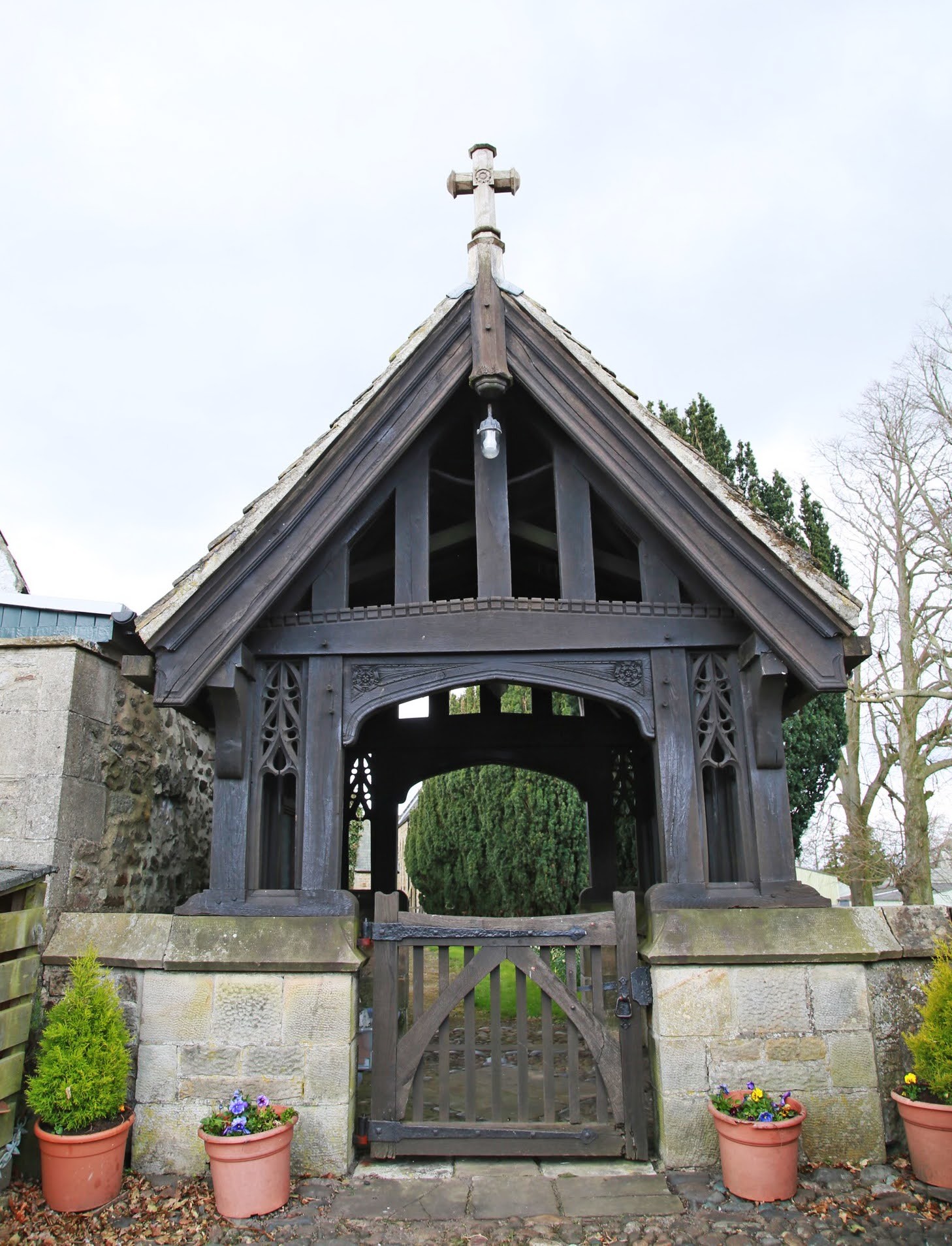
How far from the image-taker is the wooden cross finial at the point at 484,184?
533 cm

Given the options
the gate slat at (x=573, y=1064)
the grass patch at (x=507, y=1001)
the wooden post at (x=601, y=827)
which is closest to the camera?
the gate slat at (x=573, y=1064)

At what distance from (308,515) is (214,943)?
86.9 inches

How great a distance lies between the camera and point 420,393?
5039mm

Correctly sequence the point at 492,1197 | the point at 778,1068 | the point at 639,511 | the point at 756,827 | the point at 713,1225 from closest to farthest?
the point at 713,1225 < the point at 492,1197 < the point at 778,1068 < the point at 756,827 < the point at 639,511

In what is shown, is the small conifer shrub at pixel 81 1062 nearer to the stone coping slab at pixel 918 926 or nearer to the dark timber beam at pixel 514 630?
the dark timber beam at pixel 514 630

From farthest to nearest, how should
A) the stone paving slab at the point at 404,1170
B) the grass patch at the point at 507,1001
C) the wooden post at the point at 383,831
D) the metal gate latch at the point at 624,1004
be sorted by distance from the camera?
the grass patch at the point at 507,1001, the wooden post at the point at 383,831, the metal gate latch at the point at 624,1004, the stone paving slab at the point at 404,1170

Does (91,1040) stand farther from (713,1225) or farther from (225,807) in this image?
(713,1225)

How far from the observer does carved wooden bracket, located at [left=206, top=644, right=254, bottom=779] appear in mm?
4797

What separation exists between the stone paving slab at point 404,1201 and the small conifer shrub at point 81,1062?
1140mm

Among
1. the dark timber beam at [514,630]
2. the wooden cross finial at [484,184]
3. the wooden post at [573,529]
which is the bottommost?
the dark timber beam at [514,630]

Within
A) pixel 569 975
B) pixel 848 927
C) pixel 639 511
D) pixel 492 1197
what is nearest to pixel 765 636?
pixel 639 511

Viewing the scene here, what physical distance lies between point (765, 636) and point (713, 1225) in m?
2.59

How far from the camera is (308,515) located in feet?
16.0

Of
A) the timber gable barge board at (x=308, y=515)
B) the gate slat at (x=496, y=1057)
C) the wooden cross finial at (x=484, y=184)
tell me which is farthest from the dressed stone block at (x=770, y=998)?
the wooden cross finial at (x=484, y=184)
